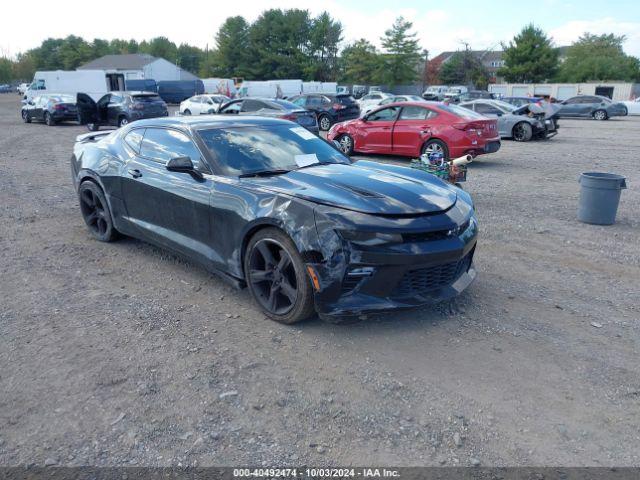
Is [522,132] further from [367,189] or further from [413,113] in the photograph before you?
[367,189]

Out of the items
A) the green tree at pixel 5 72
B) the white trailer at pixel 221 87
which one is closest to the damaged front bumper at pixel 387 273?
the white trailer at pixel 221 87

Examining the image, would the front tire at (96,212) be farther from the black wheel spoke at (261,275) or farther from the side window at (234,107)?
the side window at (234,107)

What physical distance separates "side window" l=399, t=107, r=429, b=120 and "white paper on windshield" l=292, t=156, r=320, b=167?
7.85m

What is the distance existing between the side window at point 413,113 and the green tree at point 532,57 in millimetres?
55982

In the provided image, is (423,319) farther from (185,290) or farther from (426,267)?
(185,290)

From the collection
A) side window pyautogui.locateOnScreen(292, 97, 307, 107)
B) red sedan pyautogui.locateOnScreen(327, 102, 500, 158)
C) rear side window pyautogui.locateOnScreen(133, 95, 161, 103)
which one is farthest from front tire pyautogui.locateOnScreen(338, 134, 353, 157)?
rear side window pyautogui.locateOnScreen(133, 95, 161, 103)

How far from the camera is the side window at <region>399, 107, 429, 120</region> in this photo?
12.2 meters

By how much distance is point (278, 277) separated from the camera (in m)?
4.01

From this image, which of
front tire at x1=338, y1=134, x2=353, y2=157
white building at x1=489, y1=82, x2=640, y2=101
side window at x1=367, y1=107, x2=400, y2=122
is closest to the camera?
side window at x1=367, y1=107, x2=400, y2=122

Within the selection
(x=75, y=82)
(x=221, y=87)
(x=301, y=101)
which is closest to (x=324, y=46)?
(x=221, y=87)

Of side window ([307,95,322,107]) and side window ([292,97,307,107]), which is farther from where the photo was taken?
side window ([292,97,307,107])

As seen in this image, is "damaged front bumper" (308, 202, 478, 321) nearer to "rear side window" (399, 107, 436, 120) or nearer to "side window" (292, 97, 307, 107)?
"rear side window" (399, 107, 436, 120)

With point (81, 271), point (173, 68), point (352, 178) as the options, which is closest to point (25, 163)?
point (81, 271)

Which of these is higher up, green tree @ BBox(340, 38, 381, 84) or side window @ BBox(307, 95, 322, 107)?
green tree @ BBox(340, 38, 381, 84)
